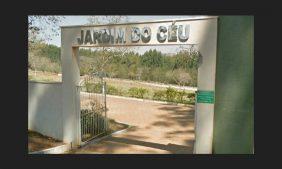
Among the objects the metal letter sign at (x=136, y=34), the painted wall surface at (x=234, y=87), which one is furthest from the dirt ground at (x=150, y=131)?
the metal letter sign at (x=136, y=34)

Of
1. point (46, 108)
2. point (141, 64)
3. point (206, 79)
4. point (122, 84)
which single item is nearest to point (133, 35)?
point (206, 79)

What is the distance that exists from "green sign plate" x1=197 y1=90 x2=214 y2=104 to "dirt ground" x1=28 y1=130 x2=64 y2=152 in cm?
489

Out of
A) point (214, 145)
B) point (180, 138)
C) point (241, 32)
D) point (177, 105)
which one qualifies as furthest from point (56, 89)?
point (177, 105)

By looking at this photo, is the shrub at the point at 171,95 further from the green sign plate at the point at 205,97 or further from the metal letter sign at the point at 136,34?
the green sign plate at the point at 205,97

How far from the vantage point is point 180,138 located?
34.5ft

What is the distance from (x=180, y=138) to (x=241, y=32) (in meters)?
5.47

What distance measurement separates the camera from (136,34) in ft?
24.5

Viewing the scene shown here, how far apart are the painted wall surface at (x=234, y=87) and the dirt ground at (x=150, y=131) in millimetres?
2327

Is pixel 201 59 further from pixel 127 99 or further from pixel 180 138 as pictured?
pixel 127 99

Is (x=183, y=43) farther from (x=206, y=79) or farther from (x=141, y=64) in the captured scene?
(x=141, y=64)

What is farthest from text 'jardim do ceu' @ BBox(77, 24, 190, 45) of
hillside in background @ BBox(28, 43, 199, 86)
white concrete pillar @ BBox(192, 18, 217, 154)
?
hillside in background @ BBox(28, 43, 199, 86)

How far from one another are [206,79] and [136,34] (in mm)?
2225

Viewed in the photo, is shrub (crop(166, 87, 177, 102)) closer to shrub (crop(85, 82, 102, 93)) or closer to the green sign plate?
shrub (crop(85, 82, 102, 93))

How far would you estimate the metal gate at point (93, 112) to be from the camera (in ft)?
31.5
